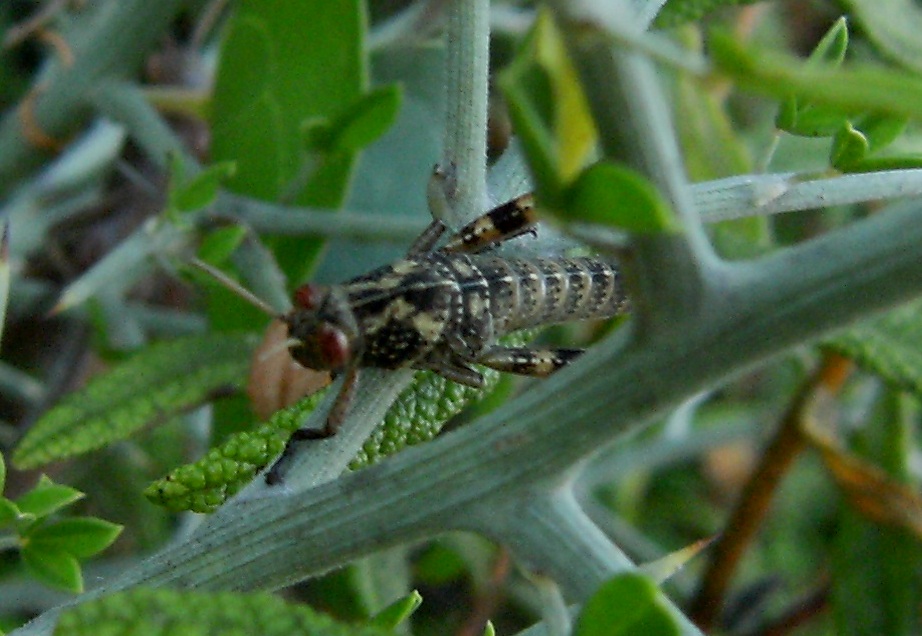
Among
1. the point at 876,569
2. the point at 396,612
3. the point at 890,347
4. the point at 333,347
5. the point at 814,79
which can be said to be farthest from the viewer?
the point at 876,569

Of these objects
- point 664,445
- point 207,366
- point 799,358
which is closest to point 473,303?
point 207,366

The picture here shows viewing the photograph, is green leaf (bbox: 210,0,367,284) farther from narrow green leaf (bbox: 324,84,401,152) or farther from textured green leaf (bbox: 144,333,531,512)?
textured green leaf (bbox: 144,333,531,512)

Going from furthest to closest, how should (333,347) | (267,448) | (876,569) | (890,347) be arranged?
(876,569) < (890,347) < (333,347) < (267,448)

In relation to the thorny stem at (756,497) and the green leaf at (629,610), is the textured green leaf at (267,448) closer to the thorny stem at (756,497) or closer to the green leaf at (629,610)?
the green leaf at (629,610)

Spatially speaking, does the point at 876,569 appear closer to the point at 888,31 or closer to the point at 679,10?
the point at 888,31

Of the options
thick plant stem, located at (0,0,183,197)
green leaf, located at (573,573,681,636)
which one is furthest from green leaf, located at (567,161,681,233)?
thick plant stem, located at (0,0,183,197)

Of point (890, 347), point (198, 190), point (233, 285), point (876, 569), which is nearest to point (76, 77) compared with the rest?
point (198, 190)

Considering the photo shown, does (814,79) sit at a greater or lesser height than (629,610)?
greater
